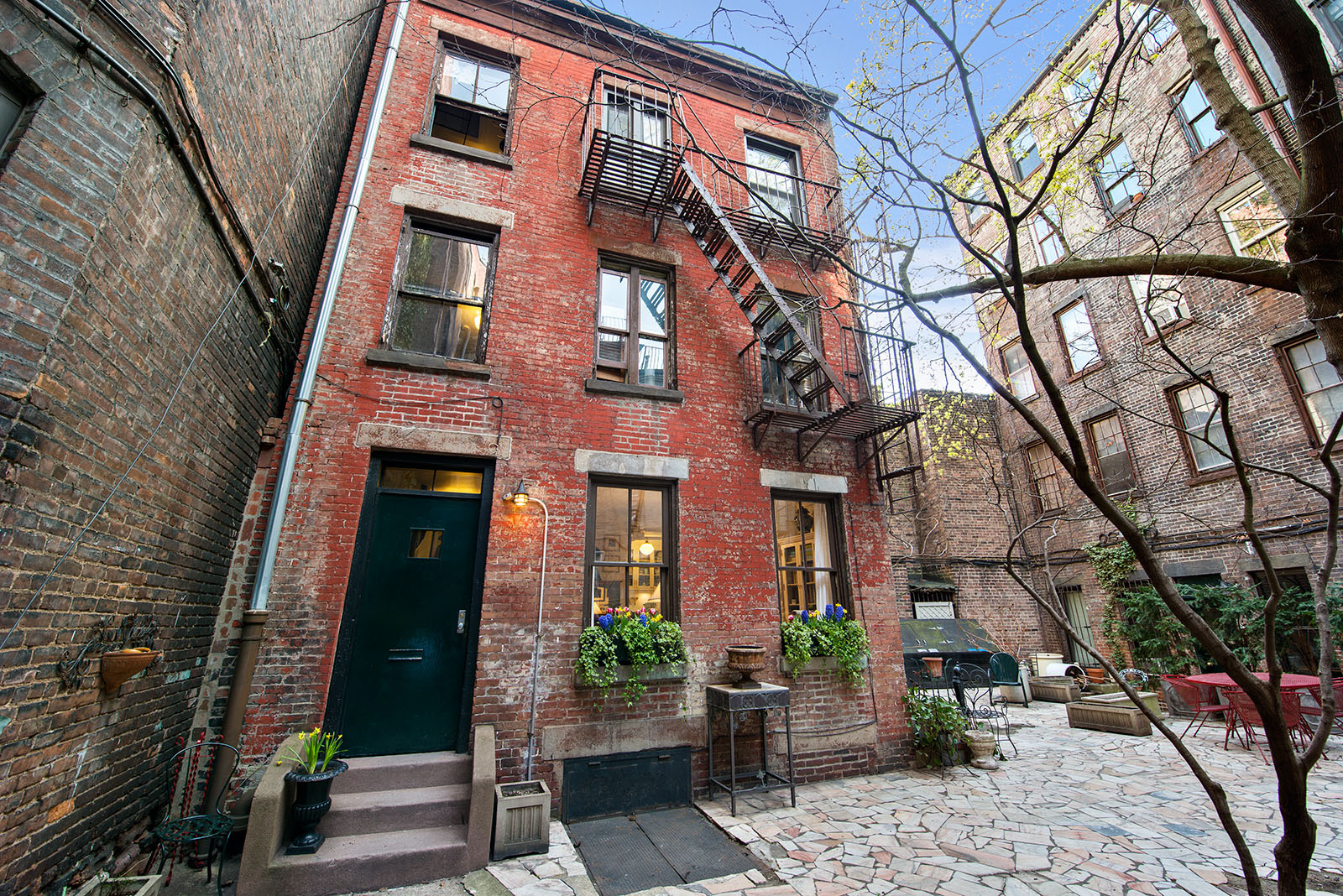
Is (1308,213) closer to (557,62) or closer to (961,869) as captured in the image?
(961,869)

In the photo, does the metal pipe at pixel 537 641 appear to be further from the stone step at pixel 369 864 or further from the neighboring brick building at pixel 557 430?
the stone step at pixel 369 864

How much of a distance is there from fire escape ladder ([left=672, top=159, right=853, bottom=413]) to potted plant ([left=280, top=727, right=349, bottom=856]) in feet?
19.6

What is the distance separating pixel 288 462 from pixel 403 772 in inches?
115

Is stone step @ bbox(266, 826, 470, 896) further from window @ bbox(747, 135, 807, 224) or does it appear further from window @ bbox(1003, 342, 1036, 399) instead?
window @ bbox(1003, 342, 1036, 399)

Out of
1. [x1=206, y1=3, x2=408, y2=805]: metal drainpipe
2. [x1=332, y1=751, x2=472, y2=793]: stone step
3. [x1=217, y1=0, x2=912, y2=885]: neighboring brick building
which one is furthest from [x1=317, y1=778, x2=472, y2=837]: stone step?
[x1=206, y1=3, x2=408, y2=805]: metal drainpipe

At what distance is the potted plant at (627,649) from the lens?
5410 millimetres

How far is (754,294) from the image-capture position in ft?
23.1

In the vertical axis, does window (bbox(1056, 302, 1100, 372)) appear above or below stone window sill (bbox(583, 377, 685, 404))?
above

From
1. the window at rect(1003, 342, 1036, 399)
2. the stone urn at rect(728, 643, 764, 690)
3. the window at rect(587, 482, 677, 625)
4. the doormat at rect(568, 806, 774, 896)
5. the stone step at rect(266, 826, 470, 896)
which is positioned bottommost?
the doormat at rect(568, 806, 774, 896)

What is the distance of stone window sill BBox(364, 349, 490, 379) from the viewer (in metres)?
5.69

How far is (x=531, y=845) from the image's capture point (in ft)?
14.1

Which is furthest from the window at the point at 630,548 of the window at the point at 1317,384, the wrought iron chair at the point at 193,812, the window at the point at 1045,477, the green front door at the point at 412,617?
the window at the point at 1045,477

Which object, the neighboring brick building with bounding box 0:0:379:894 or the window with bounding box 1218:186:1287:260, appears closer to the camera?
the neighboring brick building with bounding box 0:0:379:894

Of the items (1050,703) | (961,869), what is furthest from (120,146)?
(1050,703)
